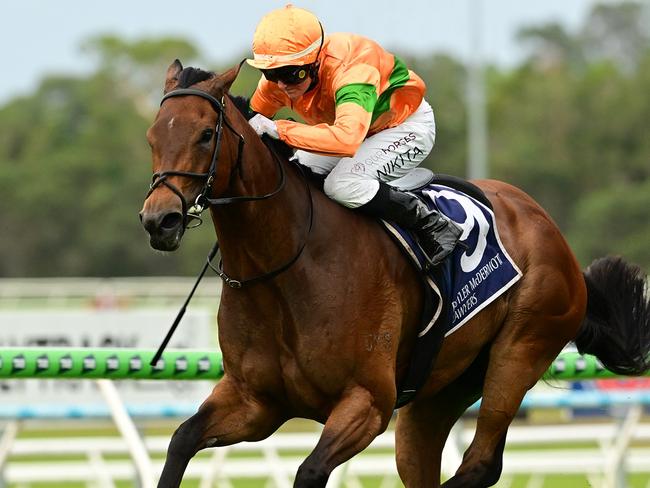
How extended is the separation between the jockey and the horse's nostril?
2.18 ft

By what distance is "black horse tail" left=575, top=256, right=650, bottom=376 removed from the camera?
242 inches

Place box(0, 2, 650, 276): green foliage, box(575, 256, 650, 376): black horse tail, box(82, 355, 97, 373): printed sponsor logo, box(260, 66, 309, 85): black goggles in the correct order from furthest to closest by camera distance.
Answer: box(0, 2, 650, 276): green foliage, box(575, 256, 650, 376): black horse tail, box(82, 355, 97, 373): printed sponsor logo, box(260, 66, 309, 85): black goggles

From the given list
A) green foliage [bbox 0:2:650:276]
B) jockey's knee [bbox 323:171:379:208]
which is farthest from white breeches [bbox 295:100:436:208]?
green foliage [bbox 0:2:650:276]

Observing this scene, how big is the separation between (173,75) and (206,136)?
322 mm

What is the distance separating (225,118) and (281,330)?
761 mm

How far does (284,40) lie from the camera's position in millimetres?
4824

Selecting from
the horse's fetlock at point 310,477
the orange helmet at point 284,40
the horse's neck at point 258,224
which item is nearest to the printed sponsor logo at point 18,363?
the horse's neck at point 258,224

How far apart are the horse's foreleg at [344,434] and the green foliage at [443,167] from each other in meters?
27.3

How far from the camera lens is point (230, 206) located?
15.6 feet

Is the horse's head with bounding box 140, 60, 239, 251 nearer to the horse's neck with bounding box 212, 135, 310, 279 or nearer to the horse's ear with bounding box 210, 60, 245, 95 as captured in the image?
the horse's ear with bounding box 210, 60, 245, 95

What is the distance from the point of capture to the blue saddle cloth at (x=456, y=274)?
5.20 meters

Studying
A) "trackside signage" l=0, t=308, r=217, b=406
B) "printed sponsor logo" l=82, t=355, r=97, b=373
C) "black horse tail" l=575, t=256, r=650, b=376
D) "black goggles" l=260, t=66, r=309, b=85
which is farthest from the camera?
"trackside signage" l=0, t=308, r=217, b=406

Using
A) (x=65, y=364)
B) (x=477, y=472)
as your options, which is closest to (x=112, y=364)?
(x=65, y=364)

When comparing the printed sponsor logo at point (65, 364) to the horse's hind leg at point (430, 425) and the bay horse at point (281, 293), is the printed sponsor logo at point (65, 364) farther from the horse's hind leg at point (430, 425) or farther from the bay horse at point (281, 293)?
the horse's hind leg at point (430, 425)
